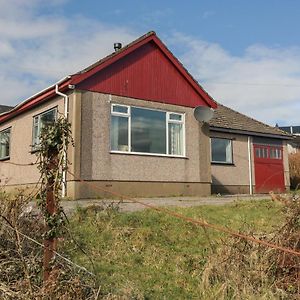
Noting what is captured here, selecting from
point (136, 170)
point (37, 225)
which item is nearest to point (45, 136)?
point (37, 225)

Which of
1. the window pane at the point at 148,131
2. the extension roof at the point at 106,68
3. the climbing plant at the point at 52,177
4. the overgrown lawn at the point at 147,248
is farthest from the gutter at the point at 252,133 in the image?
the climbing plant at the point at 52,177

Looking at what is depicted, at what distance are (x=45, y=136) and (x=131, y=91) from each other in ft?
33.2

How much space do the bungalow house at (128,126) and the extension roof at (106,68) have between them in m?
0.03

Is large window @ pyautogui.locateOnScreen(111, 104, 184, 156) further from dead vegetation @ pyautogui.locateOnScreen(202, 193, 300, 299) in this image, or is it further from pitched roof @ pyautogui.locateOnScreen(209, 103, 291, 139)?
dead vegetation @ pyautogui.locateOnScreen(202, 193, 300, 299)

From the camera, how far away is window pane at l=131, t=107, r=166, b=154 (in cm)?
1398

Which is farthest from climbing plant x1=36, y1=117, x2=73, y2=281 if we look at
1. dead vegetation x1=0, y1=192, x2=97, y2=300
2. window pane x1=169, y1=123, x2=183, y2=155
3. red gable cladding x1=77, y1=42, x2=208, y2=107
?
window pane x1=169, y1=123, x2=183, y2=155

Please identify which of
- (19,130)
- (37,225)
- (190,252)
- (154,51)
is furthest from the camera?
(19,130)

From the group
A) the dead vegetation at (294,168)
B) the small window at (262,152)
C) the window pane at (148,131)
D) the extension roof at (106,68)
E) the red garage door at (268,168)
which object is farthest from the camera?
the dead vegetation at (294,168)

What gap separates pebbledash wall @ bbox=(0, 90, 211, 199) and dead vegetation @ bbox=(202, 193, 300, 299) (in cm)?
677

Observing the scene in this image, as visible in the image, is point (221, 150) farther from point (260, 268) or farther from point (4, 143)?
point (260, 268)

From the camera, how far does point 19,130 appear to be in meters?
16.2

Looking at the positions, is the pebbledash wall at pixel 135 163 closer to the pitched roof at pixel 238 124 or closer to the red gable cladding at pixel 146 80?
the red gable cladding at pixel 146 80

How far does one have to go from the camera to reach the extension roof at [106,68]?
1301 centimetres

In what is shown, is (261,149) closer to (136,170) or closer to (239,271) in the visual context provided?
(136,170)
